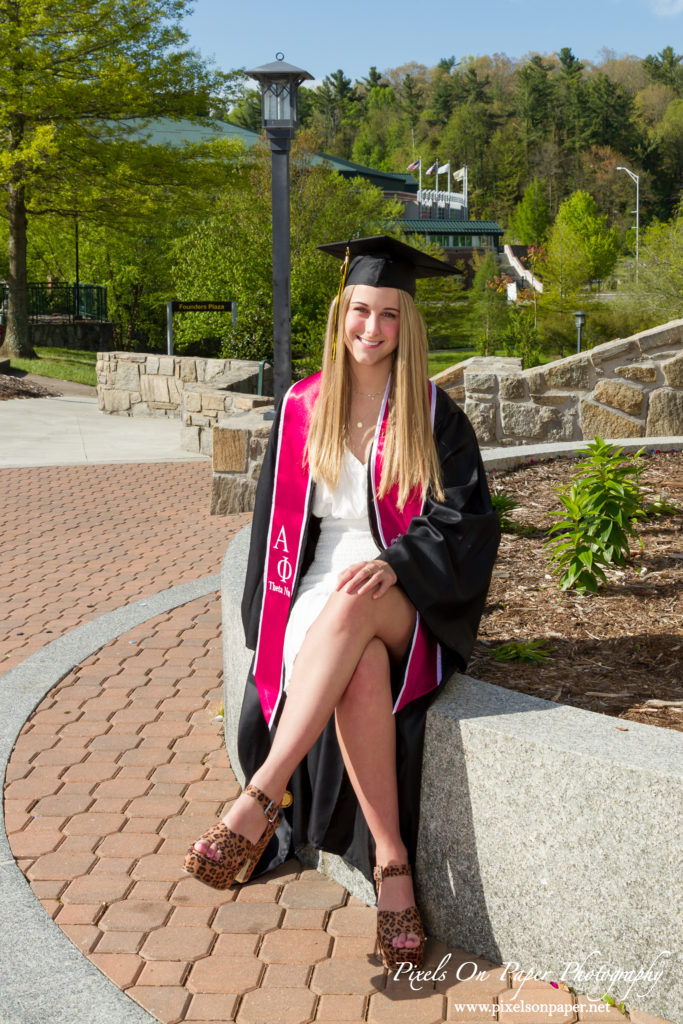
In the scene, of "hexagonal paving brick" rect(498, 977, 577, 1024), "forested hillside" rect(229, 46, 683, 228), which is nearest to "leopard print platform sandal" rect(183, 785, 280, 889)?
"hexagonal paving brick" rect(498, 977, 577, 1024)

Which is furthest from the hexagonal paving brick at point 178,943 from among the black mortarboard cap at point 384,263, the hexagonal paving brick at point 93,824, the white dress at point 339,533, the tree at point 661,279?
the tree at point 661,279

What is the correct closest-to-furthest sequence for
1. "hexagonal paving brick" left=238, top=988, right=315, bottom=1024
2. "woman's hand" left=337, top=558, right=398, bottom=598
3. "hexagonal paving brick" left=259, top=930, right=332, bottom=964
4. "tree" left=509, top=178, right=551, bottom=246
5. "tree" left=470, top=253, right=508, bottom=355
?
"hexagonal paving brick" left=238, top=988, right=315, bottom=1024 < "hexagonal paving brick" left=259, top=930, right=332, bottom=964 < "woman's hand" left=337, top=558, right=398, bottom=598 < "tree" left=470, top=253, right=508, bottom=355 < "tree" left=509, top=178, right=551, bottom=246

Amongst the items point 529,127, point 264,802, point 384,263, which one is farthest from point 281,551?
point 529,127

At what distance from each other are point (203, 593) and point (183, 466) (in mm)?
4780

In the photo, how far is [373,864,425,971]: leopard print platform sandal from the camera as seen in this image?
2.57 metres

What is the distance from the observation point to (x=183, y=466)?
33.7ft

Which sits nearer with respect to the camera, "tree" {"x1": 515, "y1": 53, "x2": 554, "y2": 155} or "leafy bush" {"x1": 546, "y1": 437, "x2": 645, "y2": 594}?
"leafy bush" {"x1": 546, "y1": 437, "x2": 645, "y2": 594}

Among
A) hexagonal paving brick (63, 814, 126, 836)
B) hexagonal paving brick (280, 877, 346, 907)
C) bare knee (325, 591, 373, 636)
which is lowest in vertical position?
hexagonal paving brick (280, 877, 346, 907)

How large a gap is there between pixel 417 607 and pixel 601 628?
115 centimetres

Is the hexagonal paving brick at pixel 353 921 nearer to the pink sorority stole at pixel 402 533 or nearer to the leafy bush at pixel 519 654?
the pink sorority stole at pixel 402 533

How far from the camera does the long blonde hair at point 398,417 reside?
297 cm

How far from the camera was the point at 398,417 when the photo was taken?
2.99m

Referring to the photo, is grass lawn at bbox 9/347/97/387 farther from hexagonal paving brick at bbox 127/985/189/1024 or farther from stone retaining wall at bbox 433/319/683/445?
hexagonal paving brick at bbox 127/985/189/1024

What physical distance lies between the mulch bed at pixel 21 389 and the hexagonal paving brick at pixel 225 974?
1464 centimetres
